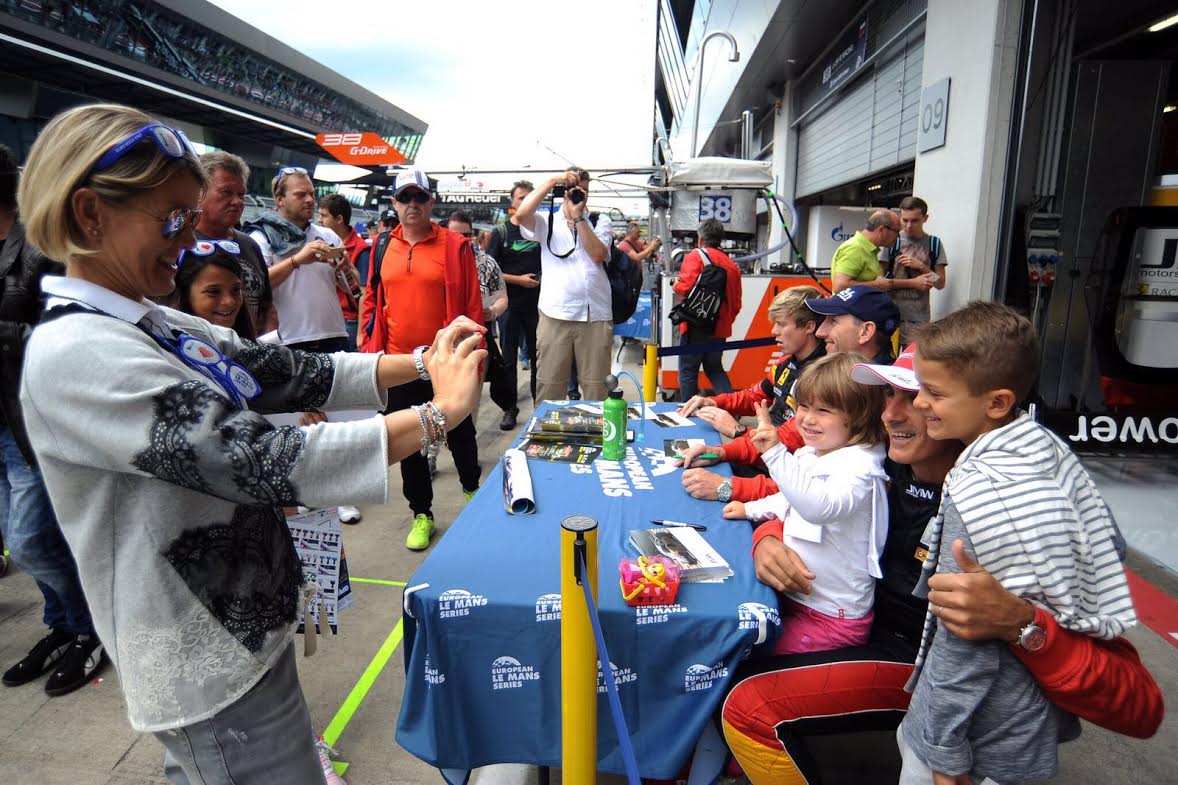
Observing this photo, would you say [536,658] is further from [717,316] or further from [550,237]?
[717,316]

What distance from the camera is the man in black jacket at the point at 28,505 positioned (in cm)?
210

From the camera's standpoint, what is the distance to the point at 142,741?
2.19 m

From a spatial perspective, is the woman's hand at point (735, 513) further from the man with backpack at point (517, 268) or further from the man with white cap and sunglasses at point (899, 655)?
the man with backpack at point (517, 268)

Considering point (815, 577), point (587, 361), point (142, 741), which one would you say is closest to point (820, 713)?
point (815, 577)

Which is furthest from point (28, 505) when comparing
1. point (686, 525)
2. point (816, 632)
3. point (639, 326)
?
point (639, 326)

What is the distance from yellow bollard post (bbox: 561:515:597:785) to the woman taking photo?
0.36 metres

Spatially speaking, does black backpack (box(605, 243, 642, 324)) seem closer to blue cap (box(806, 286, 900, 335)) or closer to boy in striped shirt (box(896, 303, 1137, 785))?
blue cap (box(806, 286, 900, 335))

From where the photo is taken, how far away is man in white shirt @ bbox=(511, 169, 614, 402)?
423 centimetres

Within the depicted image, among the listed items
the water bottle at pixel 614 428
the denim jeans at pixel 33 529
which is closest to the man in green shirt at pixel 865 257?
the water bottle at pixel 614 428

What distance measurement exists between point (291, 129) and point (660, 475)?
1737 inches

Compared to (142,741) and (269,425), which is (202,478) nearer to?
(269,425)

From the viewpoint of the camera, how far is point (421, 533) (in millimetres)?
3547

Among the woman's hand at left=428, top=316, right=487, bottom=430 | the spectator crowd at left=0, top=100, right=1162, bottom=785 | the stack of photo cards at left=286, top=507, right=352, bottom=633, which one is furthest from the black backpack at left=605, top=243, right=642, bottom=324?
the woman's hand at left=428, top=316, right=487, bottom=430

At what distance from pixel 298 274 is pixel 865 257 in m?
4.03
